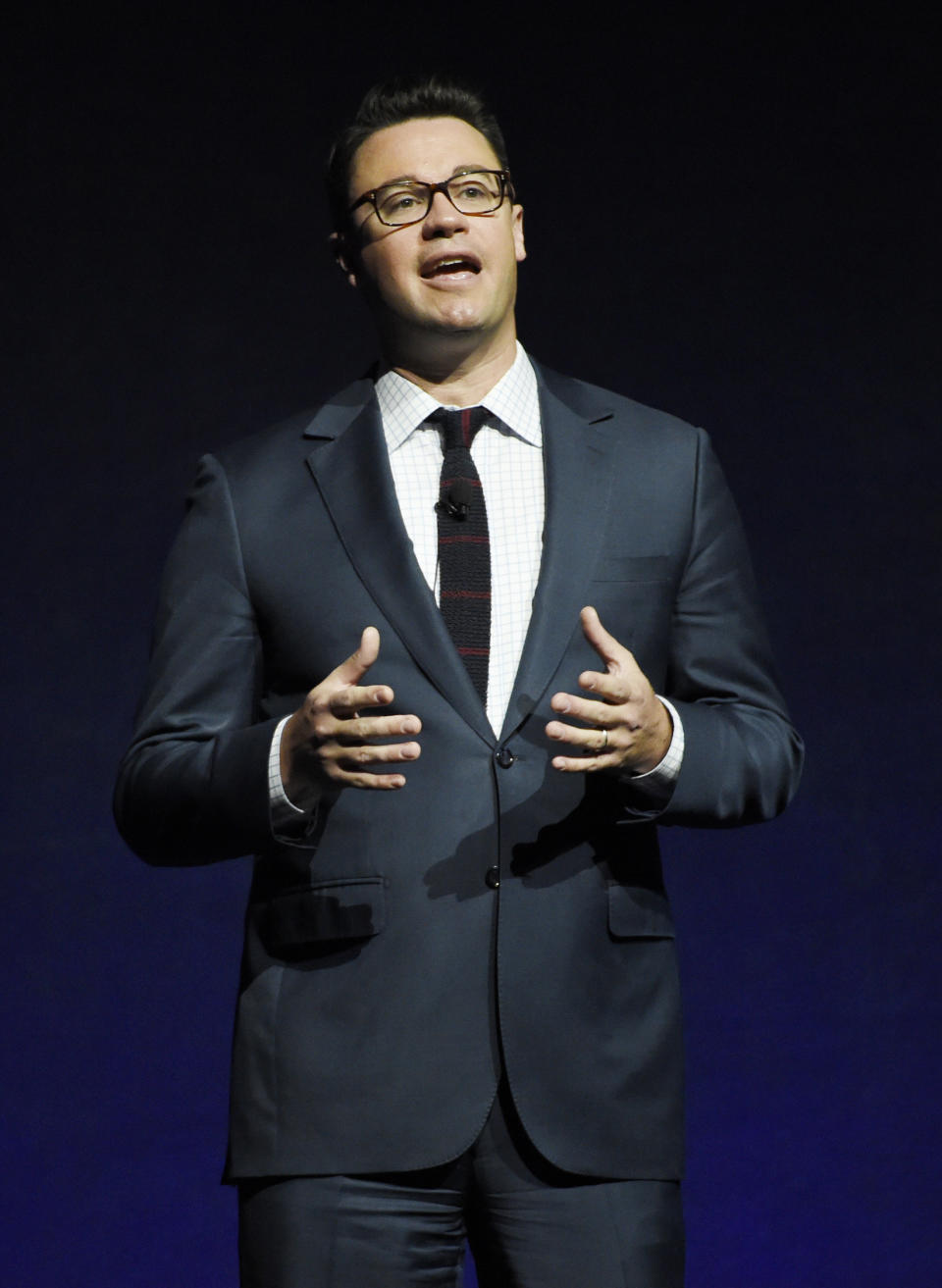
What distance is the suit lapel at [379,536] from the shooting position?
6.19 feet

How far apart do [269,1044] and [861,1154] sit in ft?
5.25

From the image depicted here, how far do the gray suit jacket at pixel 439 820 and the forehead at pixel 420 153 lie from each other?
0.30 m

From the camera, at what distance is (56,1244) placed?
3.19 meters

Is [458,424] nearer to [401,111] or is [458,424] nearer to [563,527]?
[563,527]

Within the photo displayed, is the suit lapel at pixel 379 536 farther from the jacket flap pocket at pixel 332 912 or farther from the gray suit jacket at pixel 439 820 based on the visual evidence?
the jacket flap pocket at pixel 332 912

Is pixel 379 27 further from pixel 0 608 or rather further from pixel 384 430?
pixel 384 430

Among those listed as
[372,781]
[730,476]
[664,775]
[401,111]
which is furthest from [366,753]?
[730,476]

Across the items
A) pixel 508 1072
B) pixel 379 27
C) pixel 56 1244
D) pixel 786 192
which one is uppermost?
pixel 379 27

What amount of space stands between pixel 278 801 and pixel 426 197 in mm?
677

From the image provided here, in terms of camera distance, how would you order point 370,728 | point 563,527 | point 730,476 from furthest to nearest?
point 730,476 < point 563,527 < point 370,728

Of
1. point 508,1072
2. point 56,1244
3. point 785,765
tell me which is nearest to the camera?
point 508,1072

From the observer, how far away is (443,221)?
6.79ft

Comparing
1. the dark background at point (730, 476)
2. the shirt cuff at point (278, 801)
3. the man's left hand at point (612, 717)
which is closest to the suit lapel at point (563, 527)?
the man's left hand at point (612, 717)

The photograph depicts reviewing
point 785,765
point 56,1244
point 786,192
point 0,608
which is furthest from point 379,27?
point 56,1244
